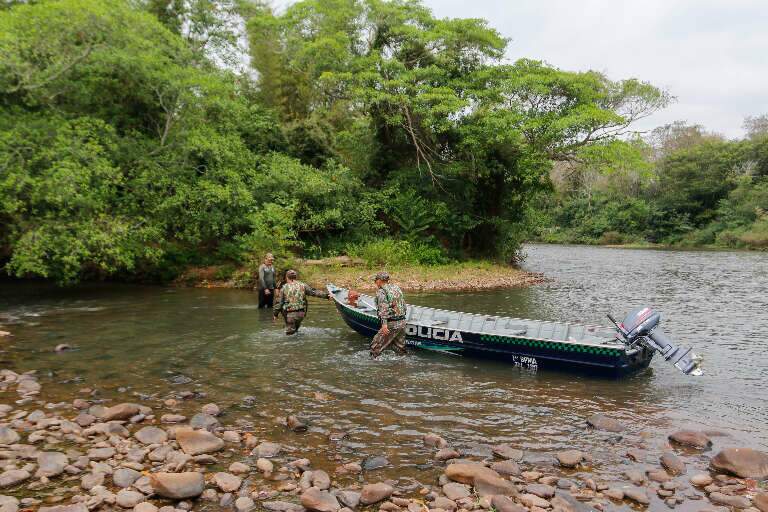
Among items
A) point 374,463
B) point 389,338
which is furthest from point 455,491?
point 389,338

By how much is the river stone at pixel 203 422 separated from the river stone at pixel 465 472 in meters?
3.71

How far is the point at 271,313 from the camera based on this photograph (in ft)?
56.6

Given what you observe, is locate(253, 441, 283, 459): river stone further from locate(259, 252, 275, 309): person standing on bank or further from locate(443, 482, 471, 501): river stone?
locate(259, 252, 275, 309): person standing on bank

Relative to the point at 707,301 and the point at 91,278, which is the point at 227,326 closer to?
the point at 91,278

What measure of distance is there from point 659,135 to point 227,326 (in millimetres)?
77041

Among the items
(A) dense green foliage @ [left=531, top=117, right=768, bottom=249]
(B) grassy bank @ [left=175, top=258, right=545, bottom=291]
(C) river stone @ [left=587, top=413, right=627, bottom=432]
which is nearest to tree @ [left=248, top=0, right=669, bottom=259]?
(B) grassy bank @ [left=175, top=258, right=545, bottom=291]

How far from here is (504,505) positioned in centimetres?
576

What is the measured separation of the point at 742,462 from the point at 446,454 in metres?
3.90

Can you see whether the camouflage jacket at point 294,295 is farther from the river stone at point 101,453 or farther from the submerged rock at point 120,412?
the river stone at point 101,453

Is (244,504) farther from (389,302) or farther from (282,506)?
(389,302)

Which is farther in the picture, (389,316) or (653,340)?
(389,316)

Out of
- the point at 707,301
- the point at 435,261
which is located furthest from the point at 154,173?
the point at 707,301

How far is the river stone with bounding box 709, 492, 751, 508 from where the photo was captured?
6004 millimetres

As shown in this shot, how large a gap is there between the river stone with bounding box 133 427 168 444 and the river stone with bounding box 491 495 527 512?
15.1ft
